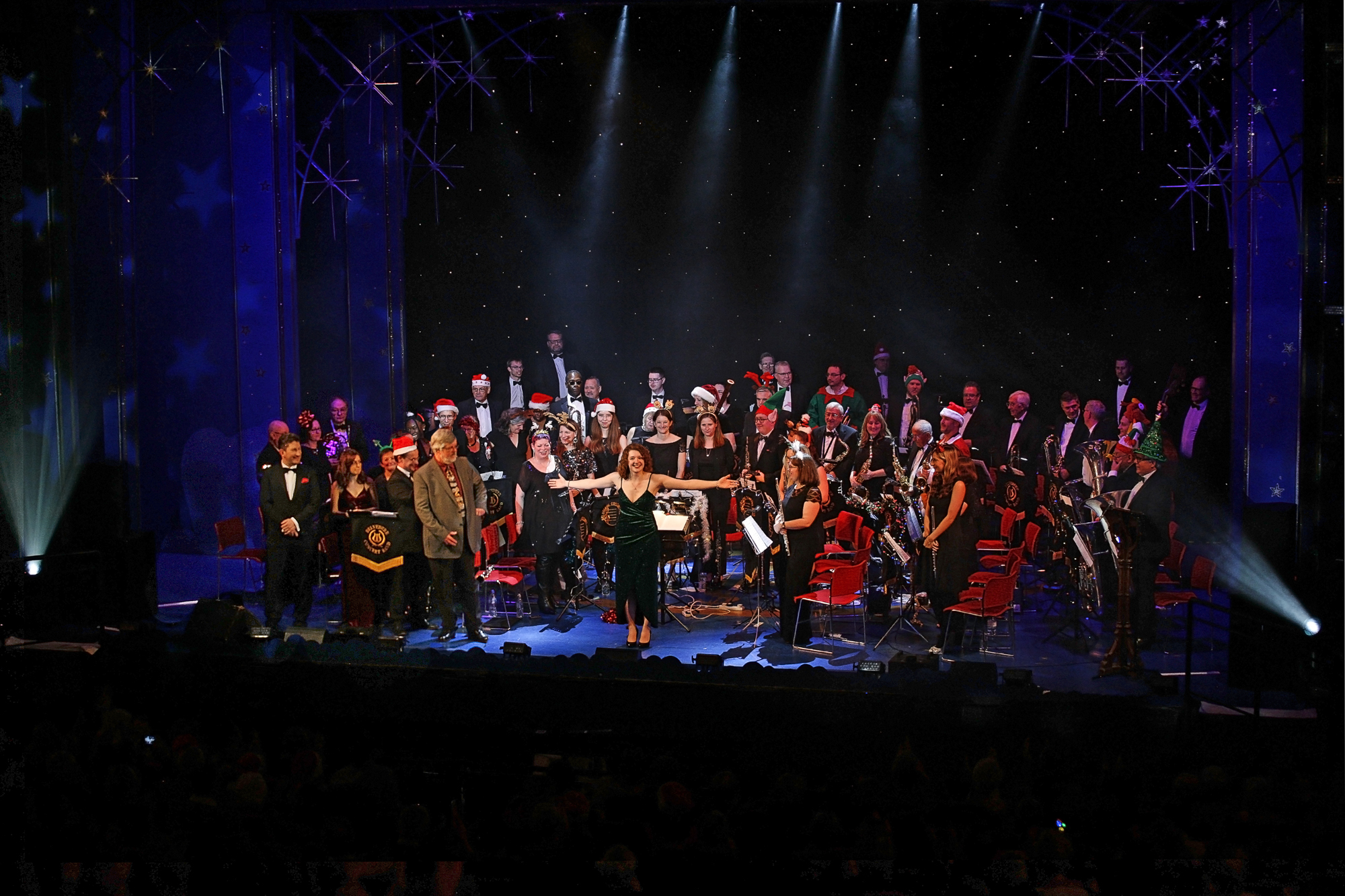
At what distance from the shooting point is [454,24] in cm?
1205

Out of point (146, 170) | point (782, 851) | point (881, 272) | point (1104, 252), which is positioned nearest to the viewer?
point (782, 851)

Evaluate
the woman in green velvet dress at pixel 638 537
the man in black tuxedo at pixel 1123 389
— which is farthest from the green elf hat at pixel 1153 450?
the man in black tuxedo at pixel 1123 389

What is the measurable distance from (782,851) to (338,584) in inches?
284

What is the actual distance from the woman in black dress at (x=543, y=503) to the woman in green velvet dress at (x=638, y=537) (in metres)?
0.67

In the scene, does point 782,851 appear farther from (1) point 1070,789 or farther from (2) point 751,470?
(2) point 751,470

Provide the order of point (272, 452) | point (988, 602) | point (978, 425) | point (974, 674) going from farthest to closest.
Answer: point (978, 425) < point (272, 452) < point (988, 602) < point (974, 674)

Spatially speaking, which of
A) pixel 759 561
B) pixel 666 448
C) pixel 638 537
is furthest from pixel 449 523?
pixel 759 561

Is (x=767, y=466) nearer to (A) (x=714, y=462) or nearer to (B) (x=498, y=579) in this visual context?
(A) (x=714, y=462)

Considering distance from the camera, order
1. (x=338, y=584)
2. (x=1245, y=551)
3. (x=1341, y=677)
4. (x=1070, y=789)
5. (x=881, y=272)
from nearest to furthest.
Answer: (x=1070, y=789)
(x=1341, y=677)
(x=1245, y=551)
(x=338, y=584)
(x=881, y=272)

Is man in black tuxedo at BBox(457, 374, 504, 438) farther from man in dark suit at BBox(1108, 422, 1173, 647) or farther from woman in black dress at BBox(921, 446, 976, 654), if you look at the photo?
man in dark suit at BBox(1108, 422, 1173, 647)

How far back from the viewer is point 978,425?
10148mm

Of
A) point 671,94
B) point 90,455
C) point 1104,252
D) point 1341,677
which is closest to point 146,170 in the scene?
point 90,455

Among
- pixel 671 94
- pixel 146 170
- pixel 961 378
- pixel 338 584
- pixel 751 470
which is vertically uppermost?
pixel 671 94

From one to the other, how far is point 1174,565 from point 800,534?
2907 mm
